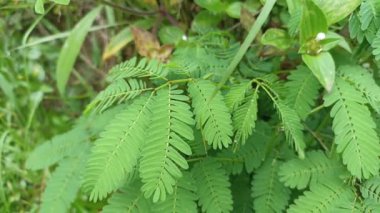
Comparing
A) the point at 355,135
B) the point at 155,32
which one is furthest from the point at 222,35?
the point at 355,135

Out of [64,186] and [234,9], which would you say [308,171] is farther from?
[64,186]

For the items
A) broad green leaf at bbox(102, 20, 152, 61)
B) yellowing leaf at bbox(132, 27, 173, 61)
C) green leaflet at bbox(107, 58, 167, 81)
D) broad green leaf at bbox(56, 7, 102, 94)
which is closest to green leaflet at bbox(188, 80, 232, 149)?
green leaflet at bbox(107, 58, 167, 81)

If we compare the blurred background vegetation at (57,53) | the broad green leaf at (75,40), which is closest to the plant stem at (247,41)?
the blurred background vegetation at (57,53)

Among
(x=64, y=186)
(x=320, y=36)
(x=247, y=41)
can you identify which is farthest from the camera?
(x=64, y=186)

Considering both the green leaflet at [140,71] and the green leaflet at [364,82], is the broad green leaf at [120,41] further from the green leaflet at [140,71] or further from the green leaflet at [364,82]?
the green leaflet at [364,82]

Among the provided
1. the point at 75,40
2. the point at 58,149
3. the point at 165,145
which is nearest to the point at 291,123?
the point at 165,145

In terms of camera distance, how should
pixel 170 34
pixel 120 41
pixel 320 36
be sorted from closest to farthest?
pixel 320 36 → pixel 170 34 → pixel 120 41

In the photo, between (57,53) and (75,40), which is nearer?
(75,40)
